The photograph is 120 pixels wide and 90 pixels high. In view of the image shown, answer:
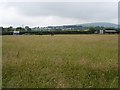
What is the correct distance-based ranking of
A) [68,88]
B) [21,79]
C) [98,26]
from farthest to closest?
1. [98,26]
2. [21,79]
3. [68,88]

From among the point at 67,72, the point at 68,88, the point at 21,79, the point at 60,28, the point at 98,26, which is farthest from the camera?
the point at 98,26

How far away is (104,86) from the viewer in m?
7.01

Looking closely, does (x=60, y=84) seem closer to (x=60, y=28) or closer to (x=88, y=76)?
(x=88, y=76)

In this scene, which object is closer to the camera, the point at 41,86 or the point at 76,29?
the point at 41,86

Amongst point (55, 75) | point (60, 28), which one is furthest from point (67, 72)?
point (60, 28)

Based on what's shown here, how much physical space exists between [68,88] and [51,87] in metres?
0.51

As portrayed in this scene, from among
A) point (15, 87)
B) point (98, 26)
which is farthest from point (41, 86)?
point (98, 26)

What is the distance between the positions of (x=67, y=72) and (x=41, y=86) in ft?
5.57

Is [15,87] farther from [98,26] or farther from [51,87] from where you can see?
[98,26]

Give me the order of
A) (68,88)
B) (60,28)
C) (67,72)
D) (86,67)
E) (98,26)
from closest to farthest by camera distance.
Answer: (68,88)
(67,72)
(86,67)
(60,28)
(98,26)

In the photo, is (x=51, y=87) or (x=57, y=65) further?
(x=57, y=65)

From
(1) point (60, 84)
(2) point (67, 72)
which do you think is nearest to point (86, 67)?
(2) point (67, 72)

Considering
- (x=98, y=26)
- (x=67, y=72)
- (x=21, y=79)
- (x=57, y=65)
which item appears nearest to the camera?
(x=21, y=79)

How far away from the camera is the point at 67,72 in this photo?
853 cm
